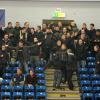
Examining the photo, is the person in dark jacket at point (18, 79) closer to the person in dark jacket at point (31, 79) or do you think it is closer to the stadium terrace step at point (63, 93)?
the person in dark jacket at point (31, 79)

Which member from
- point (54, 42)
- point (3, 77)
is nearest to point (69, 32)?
point (54, 42)

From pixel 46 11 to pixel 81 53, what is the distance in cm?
466

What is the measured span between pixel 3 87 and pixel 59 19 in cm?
625

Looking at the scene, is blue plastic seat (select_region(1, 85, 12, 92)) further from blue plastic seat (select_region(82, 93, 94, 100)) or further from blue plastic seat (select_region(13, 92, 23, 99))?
blue plastic seat (select_region(82, 93, 94, 100))

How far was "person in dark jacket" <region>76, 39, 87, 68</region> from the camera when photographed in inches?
666

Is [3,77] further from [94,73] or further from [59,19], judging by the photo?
[59,19]

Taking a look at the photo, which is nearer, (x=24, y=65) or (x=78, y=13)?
(x=24, y=65)

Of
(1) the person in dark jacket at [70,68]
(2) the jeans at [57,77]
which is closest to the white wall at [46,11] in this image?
(1) the person in dark jacket at [70,68]

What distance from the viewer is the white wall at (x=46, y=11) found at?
2070cm

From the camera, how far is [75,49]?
56.1 feet

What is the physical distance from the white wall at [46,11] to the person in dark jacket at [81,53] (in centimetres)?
381

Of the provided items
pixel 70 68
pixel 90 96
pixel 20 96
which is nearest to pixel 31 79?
pixel 20 96

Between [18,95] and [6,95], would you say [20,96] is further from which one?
[6,95]

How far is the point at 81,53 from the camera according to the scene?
17.0 meters
